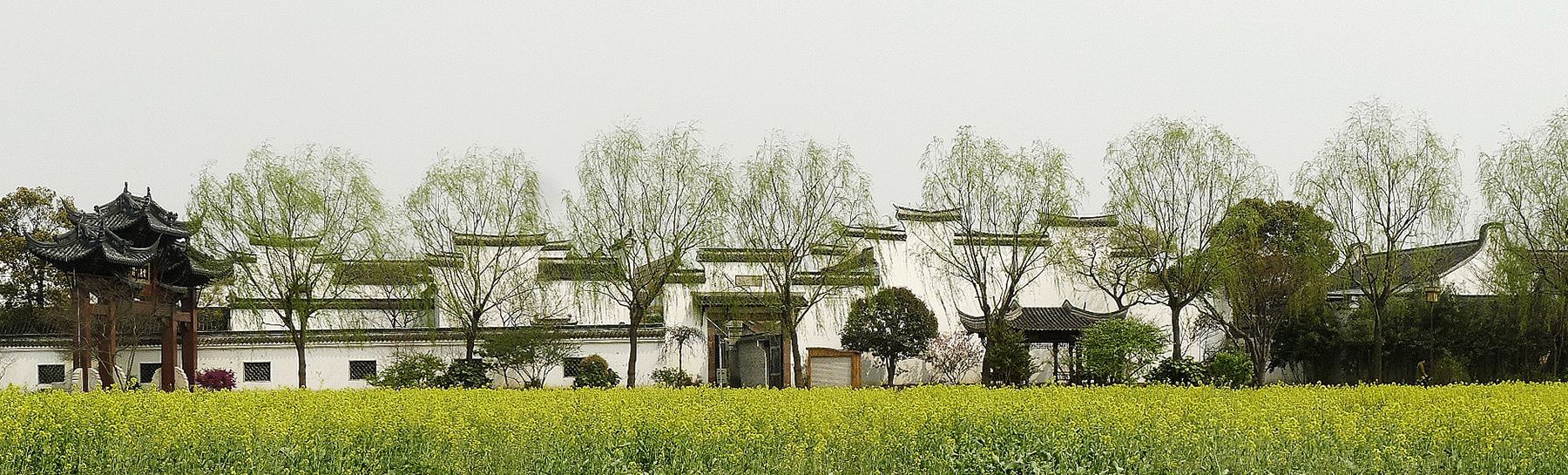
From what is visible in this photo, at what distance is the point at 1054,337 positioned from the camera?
2645 cm

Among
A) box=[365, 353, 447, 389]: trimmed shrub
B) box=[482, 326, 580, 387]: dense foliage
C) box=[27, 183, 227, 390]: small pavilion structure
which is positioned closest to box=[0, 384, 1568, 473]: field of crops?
box=[27, 183, 227, 390]: small pavilion structure

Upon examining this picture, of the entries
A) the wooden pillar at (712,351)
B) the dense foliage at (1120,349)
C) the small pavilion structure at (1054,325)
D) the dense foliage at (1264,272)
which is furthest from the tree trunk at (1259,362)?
the wooden pillar at (712,351)

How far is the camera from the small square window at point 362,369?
81.1 ft

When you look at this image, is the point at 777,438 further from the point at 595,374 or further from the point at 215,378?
the point at 215,378

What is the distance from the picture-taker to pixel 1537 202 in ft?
64.1

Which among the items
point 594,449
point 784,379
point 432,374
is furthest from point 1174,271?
point 594,449

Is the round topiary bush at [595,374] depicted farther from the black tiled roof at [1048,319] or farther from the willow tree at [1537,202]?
the willow tree at [1537,202]

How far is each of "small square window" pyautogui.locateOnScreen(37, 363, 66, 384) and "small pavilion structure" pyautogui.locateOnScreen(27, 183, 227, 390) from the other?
2.88 m

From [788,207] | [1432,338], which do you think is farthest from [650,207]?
[1432,338]

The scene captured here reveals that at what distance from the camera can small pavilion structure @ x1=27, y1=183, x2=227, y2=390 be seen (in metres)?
19.9

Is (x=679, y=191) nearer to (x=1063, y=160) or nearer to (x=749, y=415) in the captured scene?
(x=1063, y=160)

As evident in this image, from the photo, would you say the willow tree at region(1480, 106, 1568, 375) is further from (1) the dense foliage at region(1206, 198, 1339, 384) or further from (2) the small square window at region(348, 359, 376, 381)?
(2) the small square window at region(348, 359, 376, 381)

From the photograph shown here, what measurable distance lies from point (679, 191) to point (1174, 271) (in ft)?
28.3

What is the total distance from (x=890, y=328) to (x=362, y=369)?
10772 millimetres
